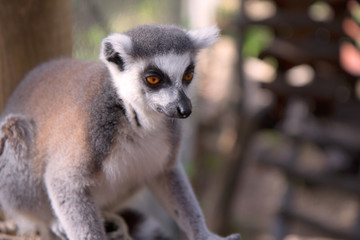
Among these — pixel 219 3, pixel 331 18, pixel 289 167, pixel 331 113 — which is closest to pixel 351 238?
pixel 289 167

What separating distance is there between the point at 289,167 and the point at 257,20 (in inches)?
74.0

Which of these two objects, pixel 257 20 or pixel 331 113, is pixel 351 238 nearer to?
pixel 331 113

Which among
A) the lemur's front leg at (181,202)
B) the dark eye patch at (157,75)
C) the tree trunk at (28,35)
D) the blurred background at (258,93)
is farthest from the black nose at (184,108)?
the tree trunk at (28,35)

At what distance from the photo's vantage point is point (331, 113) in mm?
5406

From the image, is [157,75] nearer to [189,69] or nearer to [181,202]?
[189,69]

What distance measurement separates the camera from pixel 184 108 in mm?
2006

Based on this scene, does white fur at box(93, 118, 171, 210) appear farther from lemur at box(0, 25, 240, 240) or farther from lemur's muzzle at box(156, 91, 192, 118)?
lemur's muzzle at box(156, 91, 192, 118)

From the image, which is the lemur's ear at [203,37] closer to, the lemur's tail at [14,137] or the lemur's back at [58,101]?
the lemur's back at [58,101]

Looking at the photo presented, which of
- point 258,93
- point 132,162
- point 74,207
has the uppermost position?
point 132,162

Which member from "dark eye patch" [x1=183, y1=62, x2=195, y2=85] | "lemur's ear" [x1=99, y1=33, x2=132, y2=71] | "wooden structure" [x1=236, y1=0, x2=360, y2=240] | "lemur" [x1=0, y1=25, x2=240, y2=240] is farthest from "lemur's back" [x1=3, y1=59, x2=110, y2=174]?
"wooden structure" [x1=236, y1=0, x2=360, y2=240]

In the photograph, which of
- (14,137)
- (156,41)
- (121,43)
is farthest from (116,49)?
(14,137)

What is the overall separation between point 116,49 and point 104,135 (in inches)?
16.7

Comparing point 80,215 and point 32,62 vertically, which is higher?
point 32,62

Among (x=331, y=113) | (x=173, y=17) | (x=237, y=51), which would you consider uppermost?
(x=173, y=17)
